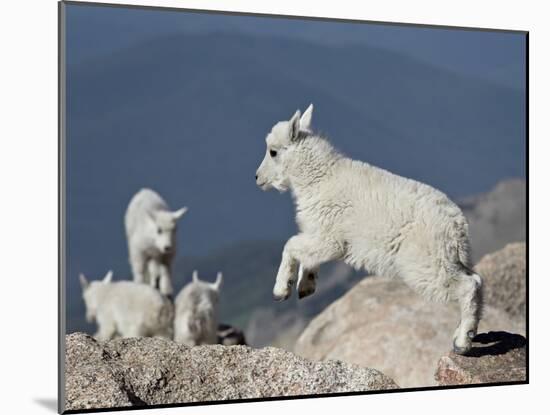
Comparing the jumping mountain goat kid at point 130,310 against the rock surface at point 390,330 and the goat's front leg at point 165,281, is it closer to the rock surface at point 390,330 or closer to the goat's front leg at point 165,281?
the goat's front leg at point 165,281

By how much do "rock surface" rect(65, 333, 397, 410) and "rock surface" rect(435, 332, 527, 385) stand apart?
650 millimetres

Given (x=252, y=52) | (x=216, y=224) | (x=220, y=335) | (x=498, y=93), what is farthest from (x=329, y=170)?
(x=216, y=224)

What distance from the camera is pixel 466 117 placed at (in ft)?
57.0

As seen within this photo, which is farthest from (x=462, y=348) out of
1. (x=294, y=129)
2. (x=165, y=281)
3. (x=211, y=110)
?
(x=211, y=110)

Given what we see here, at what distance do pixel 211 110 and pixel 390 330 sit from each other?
8620 mm

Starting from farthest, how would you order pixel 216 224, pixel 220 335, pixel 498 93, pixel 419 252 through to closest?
pixel 216 224
pixel 498 93
pixel 220 335
pixel 419 252

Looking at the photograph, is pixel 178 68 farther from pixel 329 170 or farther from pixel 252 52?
pixel 329 170

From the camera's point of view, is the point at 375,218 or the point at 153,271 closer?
the point at 375,218

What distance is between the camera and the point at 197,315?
11.9m

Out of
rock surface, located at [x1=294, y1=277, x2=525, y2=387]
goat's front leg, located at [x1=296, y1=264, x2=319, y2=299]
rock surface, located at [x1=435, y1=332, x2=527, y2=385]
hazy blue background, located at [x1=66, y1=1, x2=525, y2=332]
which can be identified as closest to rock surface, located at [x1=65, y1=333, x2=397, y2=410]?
goat's front leg, located at [x1=296, y1=264, x2=319, y2=299]

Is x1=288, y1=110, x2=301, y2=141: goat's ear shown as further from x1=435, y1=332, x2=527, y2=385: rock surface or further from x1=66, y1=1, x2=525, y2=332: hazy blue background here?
x1=66, y1=1, x2=525, y2=332: hazy blue background

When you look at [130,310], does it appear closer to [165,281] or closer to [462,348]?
[165,281]

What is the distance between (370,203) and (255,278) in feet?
43.0

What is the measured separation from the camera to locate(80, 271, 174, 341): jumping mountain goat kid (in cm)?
1143
